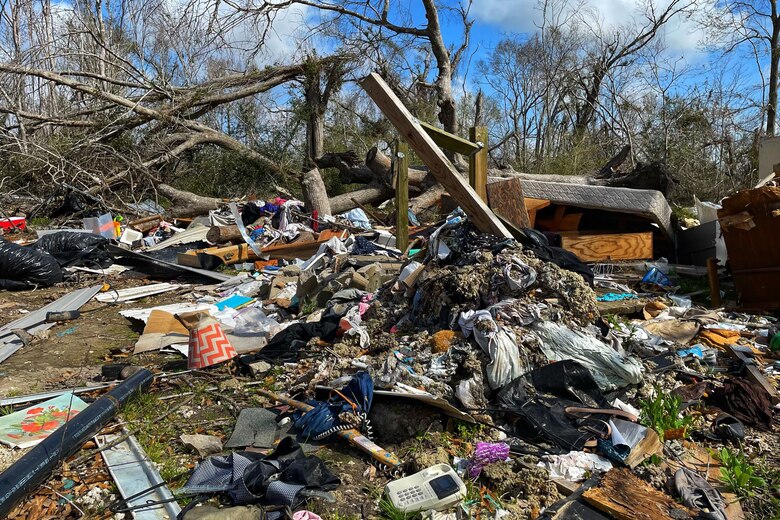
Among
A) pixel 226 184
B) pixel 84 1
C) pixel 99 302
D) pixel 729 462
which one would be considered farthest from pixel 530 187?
pixel 84 1

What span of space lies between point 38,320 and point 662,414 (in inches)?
220

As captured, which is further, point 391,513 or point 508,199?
point 508,199

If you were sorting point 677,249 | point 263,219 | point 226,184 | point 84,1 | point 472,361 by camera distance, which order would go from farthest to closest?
point 84,1 → point 226,184 → point 263,219 → point 677,249 → point 472,361

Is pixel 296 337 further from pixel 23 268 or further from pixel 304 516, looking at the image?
pixel 23 268

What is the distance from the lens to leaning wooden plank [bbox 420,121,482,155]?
456cm

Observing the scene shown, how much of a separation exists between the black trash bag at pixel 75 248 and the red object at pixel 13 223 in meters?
2.06

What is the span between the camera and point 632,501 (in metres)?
2.34

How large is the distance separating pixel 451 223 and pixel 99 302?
431 centimetres

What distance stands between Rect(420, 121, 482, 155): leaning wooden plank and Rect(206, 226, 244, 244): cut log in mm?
4749

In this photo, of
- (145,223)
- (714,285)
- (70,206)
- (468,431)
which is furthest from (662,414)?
(70,206)

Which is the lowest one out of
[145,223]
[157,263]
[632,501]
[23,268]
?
[632,501]

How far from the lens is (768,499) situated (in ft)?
7.92

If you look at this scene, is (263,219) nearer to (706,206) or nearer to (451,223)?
(451,223)

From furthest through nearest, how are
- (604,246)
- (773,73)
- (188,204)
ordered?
1. (773,73)
2. (188,204)
3. (604,246)
